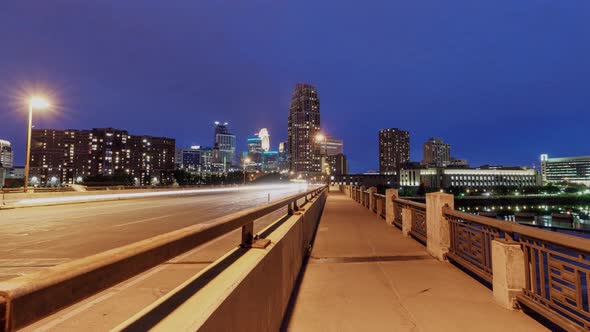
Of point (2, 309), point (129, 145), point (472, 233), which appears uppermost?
point (129, 145)

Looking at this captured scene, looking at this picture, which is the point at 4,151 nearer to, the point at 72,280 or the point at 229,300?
the point at 229,300

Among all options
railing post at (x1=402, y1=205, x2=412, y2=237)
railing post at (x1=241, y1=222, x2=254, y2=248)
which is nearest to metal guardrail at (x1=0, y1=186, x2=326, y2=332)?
railing post at (x1=241, y1=222, x2=254, y2=248)

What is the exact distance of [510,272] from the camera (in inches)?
191

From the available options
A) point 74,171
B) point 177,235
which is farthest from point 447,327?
point 74,171

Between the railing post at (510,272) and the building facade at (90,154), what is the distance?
18567 centimetres

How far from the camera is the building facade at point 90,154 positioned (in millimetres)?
180875

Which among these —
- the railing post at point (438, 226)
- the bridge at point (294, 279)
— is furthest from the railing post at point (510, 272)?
the railing post at point (438, 226)

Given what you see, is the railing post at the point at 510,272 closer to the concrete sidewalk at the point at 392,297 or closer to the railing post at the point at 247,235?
the concrete sidewalk at the point at 392,297

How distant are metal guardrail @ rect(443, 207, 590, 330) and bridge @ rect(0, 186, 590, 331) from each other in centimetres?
2

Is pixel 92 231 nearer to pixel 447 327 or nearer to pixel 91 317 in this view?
pixel 91 317

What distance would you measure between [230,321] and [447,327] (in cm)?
341

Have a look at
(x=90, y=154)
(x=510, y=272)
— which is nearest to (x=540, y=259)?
(x=510, y=272)

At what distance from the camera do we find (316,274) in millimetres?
6789

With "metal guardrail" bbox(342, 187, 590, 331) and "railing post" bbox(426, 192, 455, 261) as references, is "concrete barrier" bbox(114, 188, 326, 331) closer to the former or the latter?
"metal guardrail" bbox(342, 187, 590, 331)
